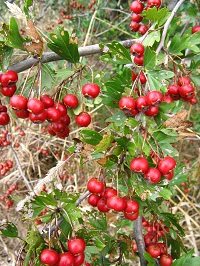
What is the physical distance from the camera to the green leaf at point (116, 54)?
128cm

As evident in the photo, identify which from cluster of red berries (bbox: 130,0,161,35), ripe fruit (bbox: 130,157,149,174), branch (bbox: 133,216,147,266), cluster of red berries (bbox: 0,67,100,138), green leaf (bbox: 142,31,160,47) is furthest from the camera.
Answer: cluster of red berries (bbox: 130,0,161,35)

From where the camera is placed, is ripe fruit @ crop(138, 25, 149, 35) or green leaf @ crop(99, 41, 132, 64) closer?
green leaf @ crop(99, 41, 132, 64)

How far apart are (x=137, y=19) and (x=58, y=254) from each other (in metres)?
1.35

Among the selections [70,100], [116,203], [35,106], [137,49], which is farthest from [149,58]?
[116,203]

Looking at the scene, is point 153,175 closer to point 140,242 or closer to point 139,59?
point 139,59

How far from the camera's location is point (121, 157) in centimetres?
124

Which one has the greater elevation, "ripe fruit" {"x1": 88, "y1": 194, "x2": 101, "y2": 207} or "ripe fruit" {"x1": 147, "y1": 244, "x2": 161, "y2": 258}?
"ripe fruit" {"x1": 88, "y1": 194, "x2": 101, "y2": 207}

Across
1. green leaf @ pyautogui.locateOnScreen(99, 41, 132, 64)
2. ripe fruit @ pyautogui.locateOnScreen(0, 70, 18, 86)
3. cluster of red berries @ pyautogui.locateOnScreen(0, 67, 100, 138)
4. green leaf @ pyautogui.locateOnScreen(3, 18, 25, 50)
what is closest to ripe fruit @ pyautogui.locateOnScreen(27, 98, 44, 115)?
cluster of red berries @ pyautogui.locateOnScreen(0, 67, 100, 138)

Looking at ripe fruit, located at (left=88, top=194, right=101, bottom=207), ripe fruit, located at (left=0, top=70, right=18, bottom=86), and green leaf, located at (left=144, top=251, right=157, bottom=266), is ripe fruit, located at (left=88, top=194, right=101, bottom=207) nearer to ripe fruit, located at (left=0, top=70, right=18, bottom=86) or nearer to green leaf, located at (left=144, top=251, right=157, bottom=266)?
green leaf, located at (left=144, top=251, right=157, bottom=266)

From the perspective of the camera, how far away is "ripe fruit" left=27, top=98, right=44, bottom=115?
120 cm

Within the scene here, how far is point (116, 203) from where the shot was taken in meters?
1.23

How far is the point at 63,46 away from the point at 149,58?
0.37m

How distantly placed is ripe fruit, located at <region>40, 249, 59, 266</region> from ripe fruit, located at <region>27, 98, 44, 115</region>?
0.55 metres

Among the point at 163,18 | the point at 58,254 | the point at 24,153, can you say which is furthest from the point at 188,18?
the point at 24,153
